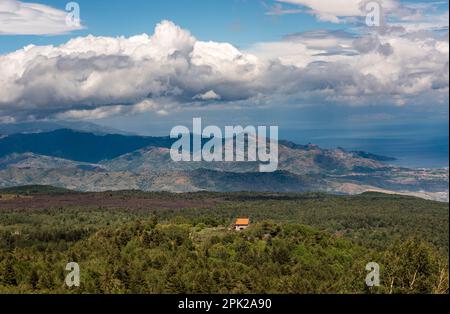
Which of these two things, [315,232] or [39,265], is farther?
[315,232]

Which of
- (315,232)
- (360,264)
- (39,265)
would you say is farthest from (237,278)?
(315,232)

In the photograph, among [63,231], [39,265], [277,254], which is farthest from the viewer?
[63,231]

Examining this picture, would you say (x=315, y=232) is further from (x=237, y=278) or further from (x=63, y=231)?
(x=63, y=231)
